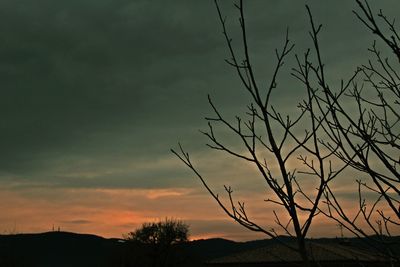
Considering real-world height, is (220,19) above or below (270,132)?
above

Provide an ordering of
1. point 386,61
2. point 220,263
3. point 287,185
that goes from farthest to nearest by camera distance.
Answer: point 220,263
point 386,61
point 287,185

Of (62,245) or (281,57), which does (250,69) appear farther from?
(62,245)

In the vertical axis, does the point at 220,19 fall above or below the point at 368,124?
above

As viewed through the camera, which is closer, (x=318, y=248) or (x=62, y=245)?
(x=318, y=248)

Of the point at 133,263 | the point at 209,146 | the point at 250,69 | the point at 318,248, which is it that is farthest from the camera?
the point at 133,263

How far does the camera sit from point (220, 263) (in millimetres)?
46875

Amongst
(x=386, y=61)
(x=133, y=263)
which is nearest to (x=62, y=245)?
(x=133, y=263)

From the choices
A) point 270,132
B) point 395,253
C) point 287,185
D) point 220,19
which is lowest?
Answer: point 395,253

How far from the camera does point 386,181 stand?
3055 millimetres

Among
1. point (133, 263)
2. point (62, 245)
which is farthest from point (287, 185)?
point (62, 245)

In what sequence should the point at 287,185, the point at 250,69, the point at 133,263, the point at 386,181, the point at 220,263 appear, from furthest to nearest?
the point at 133,263 < the point at 220,263 < the point at 386,181 < the point at 250,69 < the point at 287,185

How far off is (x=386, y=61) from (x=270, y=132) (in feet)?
7.47

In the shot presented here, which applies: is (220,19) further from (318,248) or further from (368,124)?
(318,248)

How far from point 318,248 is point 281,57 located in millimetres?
41337
